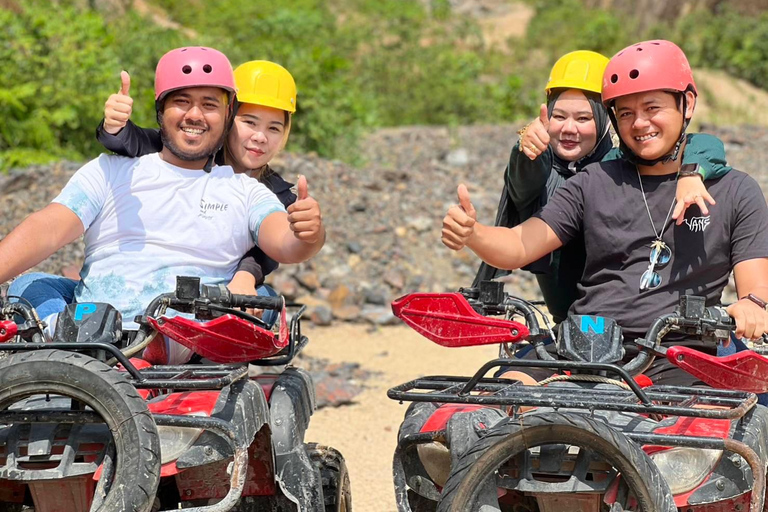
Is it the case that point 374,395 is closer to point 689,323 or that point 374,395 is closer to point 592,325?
point 592,325

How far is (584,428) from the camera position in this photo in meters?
2.82

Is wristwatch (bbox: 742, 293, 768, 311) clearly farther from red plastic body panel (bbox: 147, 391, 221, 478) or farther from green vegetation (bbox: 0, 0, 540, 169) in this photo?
green vegetation (bbox: 0, 0, 540, 169)

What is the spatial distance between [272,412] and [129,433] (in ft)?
2.99

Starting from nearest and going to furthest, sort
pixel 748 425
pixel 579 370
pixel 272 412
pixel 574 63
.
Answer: pixel 748 425 → pixel 579 370 → pixel 272 412 → pixel 574 63

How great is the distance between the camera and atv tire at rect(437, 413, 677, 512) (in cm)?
280

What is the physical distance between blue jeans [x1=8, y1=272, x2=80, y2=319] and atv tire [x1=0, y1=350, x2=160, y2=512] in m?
1.06

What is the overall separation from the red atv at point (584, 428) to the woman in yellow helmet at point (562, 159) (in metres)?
0.94

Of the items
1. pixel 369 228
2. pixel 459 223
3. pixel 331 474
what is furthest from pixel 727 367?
pixel 369 228

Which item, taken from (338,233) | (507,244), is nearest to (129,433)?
(507,244)

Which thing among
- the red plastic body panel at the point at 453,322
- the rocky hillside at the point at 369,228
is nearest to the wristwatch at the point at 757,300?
the red plastic body panel at the point at 453,322

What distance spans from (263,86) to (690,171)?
6.36 ft

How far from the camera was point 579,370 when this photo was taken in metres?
3.36

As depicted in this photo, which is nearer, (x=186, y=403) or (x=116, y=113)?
(x=186, y=403)

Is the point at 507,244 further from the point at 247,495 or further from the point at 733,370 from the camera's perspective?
the point at 247,495
